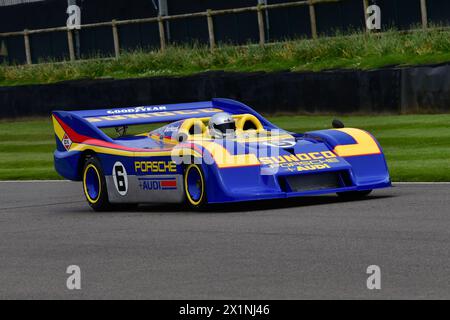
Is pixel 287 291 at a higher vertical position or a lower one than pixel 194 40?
lower

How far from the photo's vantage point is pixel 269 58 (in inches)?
1016

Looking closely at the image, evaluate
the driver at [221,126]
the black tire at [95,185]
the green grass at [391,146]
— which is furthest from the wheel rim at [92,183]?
the green grass at [391,146]

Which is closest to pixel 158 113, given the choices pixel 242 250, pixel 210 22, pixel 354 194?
pixel 354 194

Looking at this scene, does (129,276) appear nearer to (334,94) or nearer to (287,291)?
(287,291)

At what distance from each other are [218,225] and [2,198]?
573 centimetres

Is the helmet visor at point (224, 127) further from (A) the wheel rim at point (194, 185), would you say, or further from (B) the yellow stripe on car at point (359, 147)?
(B) the yellow stripe on car at point (359, 147)

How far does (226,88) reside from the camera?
76.8ft

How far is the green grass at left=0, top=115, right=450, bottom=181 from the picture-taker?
1596 centimetres

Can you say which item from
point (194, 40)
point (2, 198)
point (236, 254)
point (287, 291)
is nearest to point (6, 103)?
point (194, 40)

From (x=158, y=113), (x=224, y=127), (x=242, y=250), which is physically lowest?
(x=242, y=250)

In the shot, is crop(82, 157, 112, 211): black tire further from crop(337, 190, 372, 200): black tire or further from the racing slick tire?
crop(337, 190, 372, 200): black tire

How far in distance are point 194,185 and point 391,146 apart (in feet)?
20.9

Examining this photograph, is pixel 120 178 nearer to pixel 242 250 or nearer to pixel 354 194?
pixel 354 194

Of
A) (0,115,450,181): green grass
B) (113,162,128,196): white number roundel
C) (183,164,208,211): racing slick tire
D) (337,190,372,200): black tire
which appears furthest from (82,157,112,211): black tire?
(0,115,450,181): green grass
